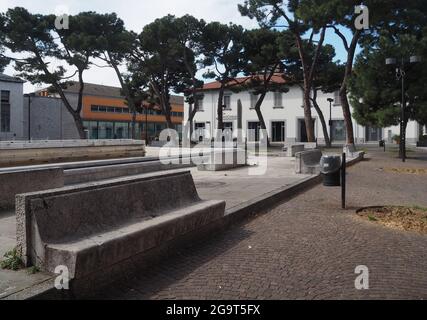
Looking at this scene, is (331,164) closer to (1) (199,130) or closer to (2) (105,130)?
(1) (199,130)

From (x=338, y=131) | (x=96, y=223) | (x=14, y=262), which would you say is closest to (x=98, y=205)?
(x=96, y=223)

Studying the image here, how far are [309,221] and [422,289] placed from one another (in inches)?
112

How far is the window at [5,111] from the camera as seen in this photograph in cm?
4772

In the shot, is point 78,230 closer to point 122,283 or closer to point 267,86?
point 122,283

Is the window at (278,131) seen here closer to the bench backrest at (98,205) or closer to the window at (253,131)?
the window at (253,131)

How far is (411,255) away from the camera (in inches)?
191

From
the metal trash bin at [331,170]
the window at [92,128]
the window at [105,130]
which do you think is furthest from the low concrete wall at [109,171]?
the window at [105,130]

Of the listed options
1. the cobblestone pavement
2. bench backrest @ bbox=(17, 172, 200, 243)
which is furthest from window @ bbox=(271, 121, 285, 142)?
bench backrest @ bbox=(17, 172, 200, 243)

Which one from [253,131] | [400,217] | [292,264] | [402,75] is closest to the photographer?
[292,264]

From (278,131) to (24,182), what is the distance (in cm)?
4792

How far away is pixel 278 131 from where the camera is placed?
53.5 m

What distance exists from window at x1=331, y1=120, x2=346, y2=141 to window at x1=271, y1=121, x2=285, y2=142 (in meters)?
6.10

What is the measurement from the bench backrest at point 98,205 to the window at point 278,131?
4848 cm
